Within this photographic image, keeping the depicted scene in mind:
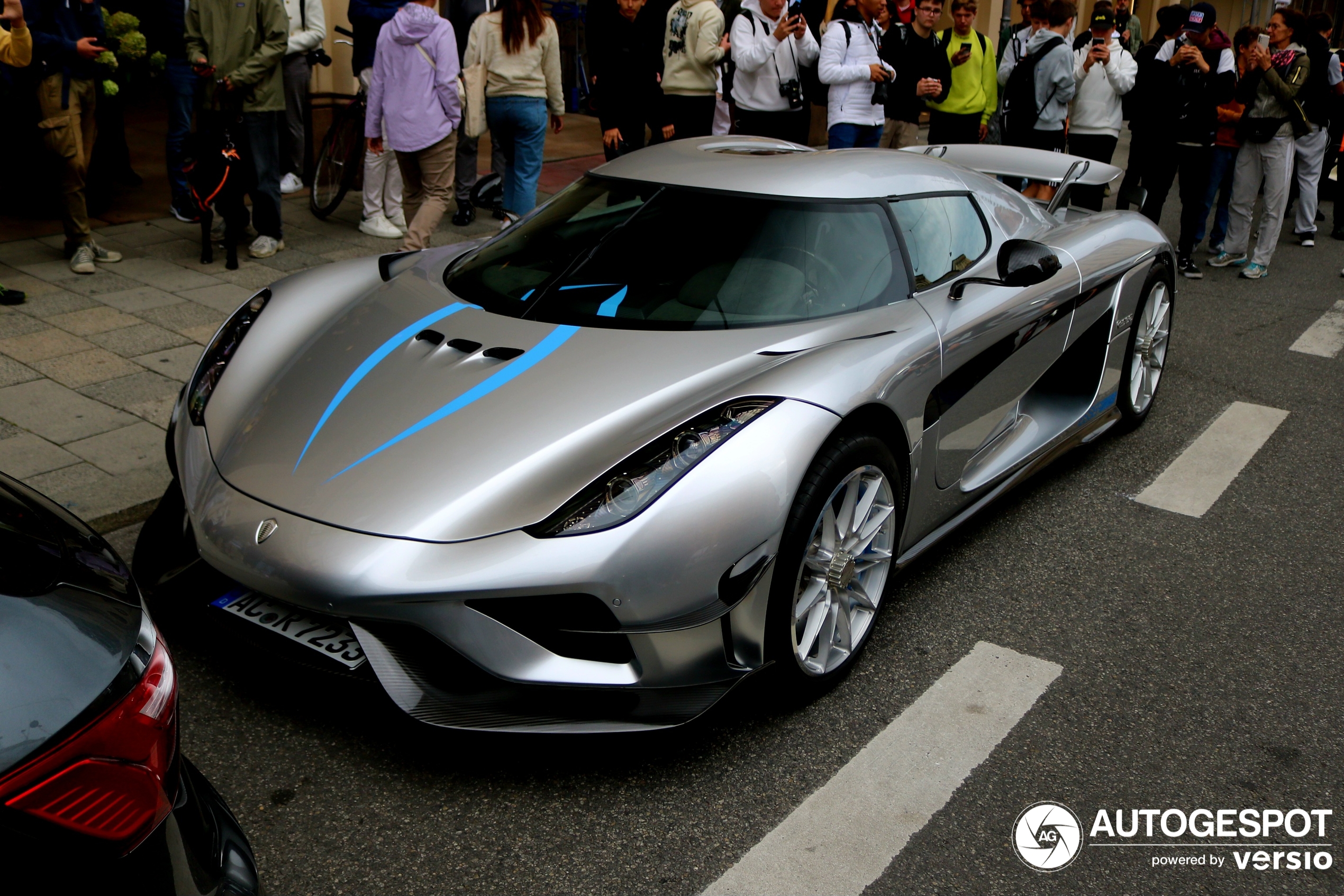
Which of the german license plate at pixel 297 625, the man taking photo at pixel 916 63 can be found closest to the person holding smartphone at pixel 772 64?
the man taking photo at pixel 916 63

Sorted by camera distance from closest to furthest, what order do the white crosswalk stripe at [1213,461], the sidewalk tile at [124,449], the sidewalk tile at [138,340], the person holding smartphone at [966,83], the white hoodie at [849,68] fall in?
the sidewalk tile at [124,449] → the white crosswalk stripe at [1213,461] → the sidewalk tile at [138,340] → the white hoodie at [849,68] → the person holding smartphone at [966,83]

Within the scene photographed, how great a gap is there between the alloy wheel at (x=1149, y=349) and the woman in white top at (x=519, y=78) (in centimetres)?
373

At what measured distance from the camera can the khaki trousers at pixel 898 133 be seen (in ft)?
28.4

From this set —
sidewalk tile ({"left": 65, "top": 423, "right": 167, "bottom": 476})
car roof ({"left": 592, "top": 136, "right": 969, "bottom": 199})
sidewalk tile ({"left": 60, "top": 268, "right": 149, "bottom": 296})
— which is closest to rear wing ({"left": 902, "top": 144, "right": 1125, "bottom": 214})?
car roof ({"left": 592, "top": 136, "right": 969, "bottom": 199})

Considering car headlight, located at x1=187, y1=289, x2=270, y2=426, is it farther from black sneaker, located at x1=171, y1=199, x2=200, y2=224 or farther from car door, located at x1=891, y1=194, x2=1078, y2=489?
black sneaker, located at x1=171, y1=199, x2=200, y2=224

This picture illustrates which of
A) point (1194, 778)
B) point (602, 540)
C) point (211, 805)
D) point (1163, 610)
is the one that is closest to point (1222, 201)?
point (1163, 610)

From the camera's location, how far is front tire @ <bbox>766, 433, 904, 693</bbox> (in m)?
2.79

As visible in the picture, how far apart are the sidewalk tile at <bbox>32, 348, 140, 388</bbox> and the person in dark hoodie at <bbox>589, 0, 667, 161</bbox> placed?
12.0 ft

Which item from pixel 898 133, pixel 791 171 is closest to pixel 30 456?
pixel 791 171

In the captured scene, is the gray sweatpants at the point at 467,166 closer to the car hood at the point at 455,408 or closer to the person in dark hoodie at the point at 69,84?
the person in dark hoodie at the point at 69,84

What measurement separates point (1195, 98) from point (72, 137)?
710cm

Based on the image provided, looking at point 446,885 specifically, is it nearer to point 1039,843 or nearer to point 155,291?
point 1039,843

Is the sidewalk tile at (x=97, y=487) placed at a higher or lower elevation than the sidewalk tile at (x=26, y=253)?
lower

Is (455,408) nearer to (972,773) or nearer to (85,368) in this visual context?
(972,773)
